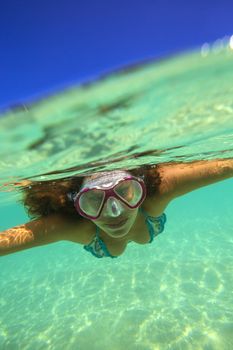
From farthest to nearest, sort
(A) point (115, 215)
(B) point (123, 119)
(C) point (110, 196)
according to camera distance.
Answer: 1. (B) point (123, 119)
2. (C) point (110, 196)
3. (A) point (115, 215)

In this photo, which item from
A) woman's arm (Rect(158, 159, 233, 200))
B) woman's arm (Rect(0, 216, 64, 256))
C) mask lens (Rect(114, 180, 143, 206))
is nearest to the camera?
woman's arm (Rect(0, 216, 64, 256))

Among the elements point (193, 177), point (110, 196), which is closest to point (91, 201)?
point (110, 196)

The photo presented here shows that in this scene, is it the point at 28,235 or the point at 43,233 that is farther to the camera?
the point at 43,233

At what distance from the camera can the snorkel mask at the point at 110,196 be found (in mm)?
5660

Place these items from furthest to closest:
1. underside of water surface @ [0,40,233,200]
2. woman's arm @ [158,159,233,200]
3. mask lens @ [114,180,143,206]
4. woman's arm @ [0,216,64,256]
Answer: woman's arm @ [158,159,233,200], mask lens @ [114,180,143,206], woman's arm @ [0,216,64,256], underside of water surface @ [0,40,233,200]

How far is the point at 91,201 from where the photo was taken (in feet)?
19.3

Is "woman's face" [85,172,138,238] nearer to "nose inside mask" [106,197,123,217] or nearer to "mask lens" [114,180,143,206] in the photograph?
"nose inside mask" [106,197,123,217]

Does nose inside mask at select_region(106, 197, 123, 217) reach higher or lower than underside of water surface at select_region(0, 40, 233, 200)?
lower

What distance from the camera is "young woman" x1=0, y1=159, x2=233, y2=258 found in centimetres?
566

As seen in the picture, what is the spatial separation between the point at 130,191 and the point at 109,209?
2.04 feet

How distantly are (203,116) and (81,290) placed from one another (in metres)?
10.7

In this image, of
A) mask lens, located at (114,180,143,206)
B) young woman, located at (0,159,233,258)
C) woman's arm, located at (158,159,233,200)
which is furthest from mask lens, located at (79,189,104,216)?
woman's arm, located at (158,159,233,200)

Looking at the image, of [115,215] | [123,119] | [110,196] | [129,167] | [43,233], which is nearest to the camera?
[115,215]

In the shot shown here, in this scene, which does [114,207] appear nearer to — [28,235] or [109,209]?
[109,209]
